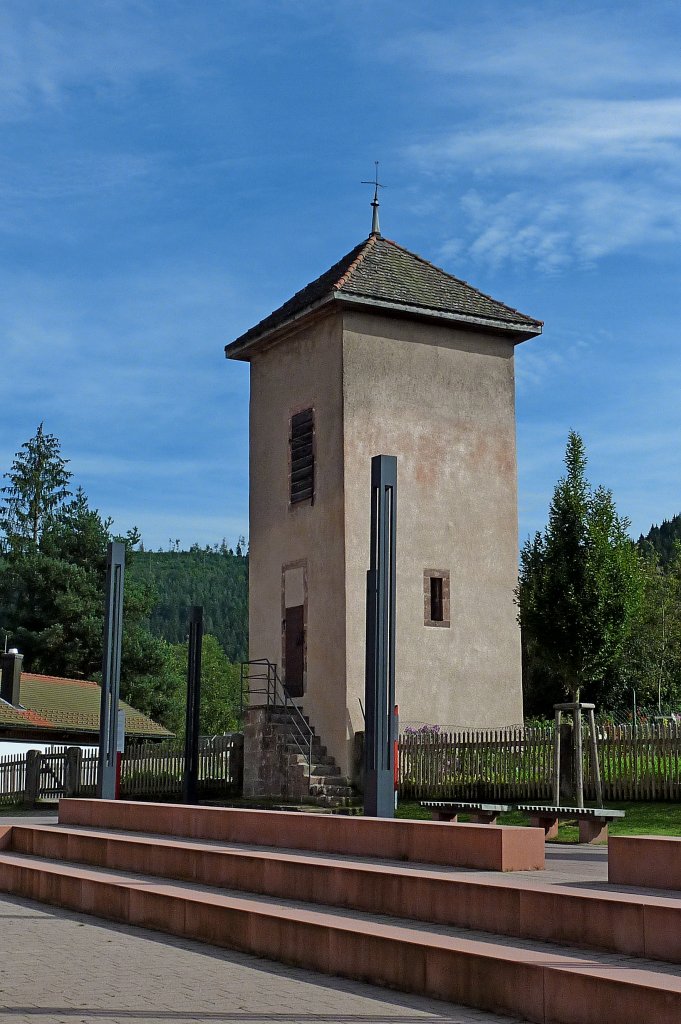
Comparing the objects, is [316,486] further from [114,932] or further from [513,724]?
[114,932]

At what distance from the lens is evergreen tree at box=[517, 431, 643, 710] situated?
22641 millimetres

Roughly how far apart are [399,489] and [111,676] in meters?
8.45

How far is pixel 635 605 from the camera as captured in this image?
23.2 metres

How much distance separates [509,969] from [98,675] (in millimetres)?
55168

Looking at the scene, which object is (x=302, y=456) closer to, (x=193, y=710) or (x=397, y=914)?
(x=193, y=710)

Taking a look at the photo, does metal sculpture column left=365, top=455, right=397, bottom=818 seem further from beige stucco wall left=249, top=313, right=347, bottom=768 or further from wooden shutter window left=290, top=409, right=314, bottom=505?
wooden shutter window left=290, top=409, right=314, bottom=505

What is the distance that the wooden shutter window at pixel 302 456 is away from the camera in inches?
1124

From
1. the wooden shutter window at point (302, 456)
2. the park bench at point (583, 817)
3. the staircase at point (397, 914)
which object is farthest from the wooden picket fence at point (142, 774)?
the staircase at point (397, 914)

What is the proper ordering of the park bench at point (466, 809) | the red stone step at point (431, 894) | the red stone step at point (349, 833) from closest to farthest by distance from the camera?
the red stone step at point (431, 894) → the red stone step at point (349, 833) → the park bench at point (466, 809)

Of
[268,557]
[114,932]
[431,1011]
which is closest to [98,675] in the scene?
[268,557]

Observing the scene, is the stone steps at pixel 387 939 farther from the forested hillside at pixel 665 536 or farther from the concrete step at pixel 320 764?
the forested hillside at pixel 665 536

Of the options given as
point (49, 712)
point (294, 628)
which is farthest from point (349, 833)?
point (49, 712)

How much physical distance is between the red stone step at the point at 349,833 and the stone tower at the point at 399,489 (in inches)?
403

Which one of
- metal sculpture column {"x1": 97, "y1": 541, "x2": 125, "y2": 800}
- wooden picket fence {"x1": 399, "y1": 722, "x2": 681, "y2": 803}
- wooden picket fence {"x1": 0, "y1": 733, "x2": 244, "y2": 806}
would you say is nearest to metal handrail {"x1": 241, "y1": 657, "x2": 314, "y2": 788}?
wooden picket fence {"x1": 0, "y1": 733, "x2": 244, "y2": 806}
